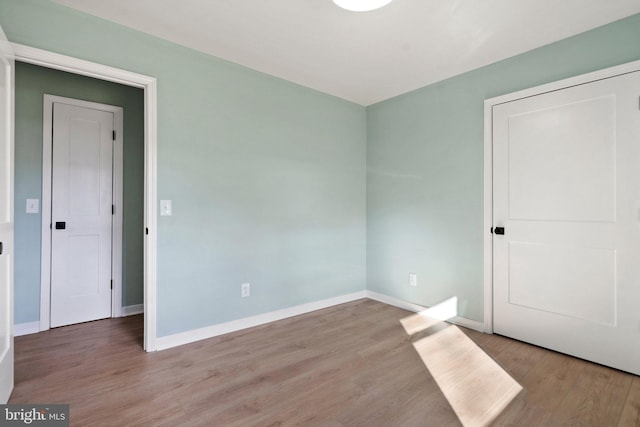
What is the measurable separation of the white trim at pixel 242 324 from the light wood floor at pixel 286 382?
0.08 m

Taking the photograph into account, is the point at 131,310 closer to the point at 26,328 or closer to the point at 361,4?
the point at 26,328

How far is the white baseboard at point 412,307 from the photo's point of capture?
2.85 metres

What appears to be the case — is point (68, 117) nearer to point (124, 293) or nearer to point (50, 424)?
point (124, 293)

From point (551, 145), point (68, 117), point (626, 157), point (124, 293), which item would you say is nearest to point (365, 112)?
point (551, 145)

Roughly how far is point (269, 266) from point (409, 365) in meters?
1.59

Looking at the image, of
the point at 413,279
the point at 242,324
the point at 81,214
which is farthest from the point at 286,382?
the point at 81,214

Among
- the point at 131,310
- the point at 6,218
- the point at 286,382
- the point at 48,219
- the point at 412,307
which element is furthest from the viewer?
the point at 412,307

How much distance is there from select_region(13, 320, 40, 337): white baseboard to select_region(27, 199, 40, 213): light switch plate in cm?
105

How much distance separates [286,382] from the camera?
6.52ft

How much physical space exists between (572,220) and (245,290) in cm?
286

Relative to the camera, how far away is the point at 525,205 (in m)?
2.55

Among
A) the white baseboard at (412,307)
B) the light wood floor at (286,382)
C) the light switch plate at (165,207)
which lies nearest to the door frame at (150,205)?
the light switch plate at (165,207)

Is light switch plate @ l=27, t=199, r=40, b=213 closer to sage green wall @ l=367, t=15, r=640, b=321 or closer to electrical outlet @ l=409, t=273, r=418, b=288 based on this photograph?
sage green wall @ l=367, t=15, r=640, b=321

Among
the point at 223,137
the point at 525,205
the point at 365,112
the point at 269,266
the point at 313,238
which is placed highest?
the point at 365,112
